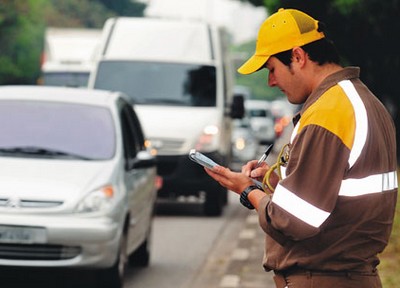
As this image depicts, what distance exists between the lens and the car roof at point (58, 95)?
37.0ft

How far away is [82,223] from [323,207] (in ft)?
18.8

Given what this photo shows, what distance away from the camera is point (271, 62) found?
4465 mm

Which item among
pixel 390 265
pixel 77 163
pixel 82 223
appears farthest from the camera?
pixel 390 265

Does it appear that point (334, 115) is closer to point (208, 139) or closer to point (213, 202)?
point (208, 139)

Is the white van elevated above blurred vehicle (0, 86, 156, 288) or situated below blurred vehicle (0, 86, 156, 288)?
below

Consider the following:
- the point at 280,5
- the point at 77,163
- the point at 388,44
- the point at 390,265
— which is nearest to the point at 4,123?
the point at 77,163

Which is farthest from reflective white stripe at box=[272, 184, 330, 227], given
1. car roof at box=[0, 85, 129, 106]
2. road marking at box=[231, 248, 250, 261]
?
road marking at box=[231, 248, 250, 261]

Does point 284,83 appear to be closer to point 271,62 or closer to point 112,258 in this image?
point 271,62

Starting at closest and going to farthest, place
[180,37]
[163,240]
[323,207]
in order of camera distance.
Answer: [323,207], [163,240], [180,37]

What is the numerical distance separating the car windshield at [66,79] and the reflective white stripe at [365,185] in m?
27.5

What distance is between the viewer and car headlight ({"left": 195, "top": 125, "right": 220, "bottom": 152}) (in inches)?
719

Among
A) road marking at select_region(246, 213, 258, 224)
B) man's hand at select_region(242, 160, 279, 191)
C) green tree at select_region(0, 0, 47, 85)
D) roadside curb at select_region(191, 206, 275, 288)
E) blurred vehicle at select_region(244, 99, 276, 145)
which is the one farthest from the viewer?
green tree at select_region(0, 0, 47, 85)

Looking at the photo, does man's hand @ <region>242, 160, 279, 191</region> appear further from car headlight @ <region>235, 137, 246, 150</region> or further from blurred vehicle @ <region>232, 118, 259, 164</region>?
car headlight @ <region>235, 137, 246, 150</region>

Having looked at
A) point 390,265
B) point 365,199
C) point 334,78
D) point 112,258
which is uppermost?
point 334,78
